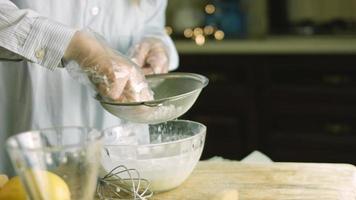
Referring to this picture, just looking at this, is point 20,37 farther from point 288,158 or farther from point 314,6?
point 314,6

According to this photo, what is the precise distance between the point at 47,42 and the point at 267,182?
0.41m

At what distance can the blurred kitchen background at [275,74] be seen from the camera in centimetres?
236

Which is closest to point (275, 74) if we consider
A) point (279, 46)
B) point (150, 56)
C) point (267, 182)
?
point (279, 46)

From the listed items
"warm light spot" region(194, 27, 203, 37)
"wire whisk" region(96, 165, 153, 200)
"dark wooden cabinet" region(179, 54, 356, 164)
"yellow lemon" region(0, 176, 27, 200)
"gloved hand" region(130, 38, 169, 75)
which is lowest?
"dark wooden cabinet" region(179, 54, 356, 164)

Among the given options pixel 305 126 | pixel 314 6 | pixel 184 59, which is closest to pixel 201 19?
pixel 184 59

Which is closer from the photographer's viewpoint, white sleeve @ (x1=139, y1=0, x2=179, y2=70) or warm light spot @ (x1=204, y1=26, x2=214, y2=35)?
white sleeve @ (x1=139, y1=0, x2=179, y2=70)

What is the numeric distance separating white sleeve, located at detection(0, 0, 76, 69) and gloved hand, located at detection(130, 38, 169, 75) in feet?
0.81

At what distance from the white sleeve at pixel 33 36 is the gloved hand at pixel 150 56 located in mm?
247

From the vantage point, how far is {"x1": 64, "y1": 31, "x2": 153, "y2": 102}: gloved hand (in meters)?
0.97

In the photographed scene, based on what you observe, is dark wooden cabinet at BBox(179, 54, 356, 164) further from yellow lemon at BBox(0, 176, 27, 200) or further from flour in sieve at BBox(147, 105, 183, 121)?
yellow lemon at BBox(0, 176, 27, 200)

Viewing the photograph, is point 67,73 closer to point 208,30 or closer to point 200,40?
point 200,40

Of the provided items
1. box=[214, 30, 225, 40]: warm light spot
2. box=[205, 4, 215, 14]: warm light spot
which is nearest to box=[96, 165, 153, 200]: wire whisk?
box=[214, 30, 225, 40]: warm light spot

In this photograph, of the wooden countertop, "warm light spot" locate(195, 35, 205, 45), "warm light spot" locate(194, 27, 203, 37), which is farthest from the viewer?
"warm light spot" locate(194, 27, 203, 37)

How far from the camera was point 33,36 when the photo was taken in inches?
41.1
